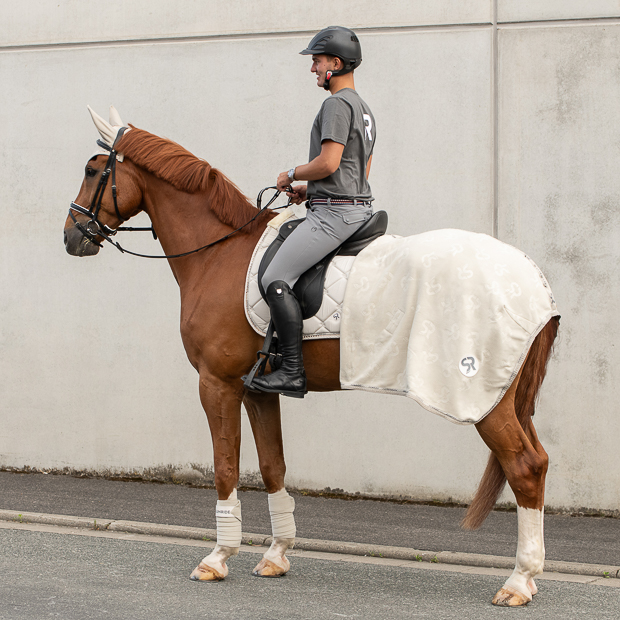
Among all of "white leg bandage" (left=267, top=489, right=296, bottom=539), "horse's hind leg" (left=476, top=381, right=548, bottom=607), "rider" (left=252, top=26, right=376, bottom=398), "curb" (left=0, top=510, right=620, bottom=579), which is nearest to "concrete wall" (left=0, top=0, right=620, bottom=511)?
"curb" (left=0, top=510, right=620, bottom=579)

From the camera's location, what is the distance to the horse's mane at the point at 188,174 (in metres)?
4.84

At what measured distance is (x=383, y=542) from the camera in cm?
564

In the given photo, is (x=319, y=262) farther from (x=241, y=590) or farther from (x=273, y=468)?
(x=241, y=590)

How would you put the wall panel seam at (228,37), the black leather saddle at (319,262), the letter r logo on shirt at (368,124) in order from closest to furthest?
1. the black leather saddle at (319,262)
2. the letter r logo on shirt at (368,124)
3. the wall panel seam at (228,37)

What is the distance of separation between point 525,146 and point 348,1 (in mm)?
2042

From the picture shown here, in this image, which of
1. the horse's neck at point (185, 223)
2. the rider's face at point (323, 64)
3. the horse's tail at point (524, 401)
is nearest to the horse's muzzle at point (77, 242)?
the horse's neck at point (185, 223)

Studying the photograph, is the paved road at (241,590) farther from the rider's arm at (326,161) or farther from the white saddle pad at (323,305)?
the rider's arm at (326,161)

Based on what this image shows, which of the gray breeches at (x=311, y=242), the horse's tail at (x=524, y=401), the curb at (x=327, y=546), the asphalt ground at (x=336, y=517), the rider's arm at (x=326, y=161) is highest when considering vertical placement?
the rider's arm at (x=326, y=161)

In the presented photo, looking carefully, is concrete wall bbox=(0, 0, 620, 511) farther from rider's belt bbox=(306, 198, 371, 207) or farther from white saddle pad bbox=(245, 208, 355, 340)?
white saddle pad bbox=(245, 208, 355, 340)

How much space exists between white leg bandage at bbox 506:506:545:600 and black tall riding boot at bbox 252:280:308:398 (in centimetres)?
138

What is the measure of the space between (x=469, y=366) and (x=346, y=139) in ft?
4.61

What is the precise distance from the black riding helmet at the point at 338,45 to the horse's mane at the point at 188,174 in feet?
3.13

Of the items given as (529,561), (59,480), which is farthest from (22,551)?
(529,561)

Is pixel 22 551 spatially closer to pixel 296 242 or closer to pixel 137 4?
pixel 296 242
